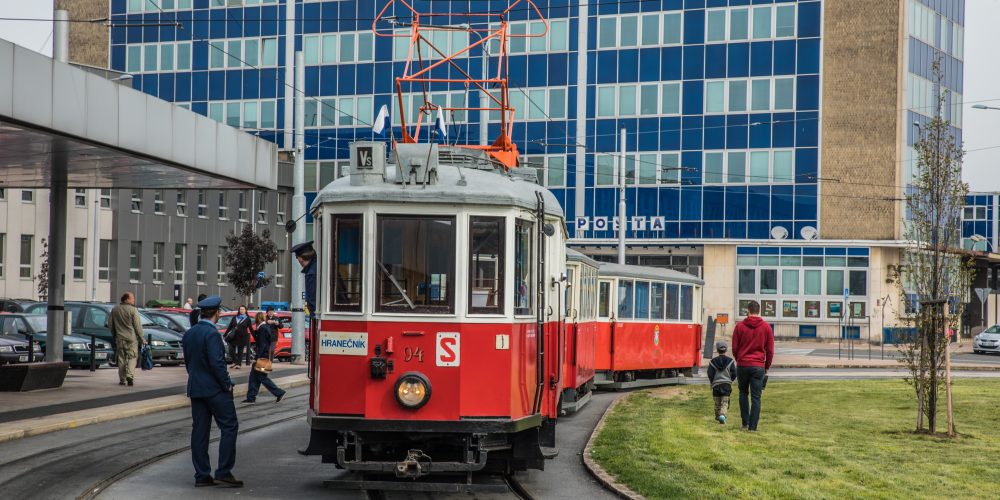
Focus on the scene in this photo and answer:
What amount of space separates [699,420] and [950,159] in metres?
4.95

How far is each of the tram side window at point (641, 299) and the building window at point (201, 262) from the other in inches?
1723

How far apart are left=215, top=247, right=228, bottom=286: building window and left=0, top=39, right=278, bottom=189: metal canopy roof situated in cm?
4182

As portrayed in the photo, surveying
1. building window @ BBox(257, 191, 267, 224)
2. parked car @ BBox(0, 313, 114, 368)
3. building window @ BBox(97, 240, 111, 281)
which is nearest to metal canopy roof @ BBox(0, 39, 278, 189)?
parked car @ BBox(0, 313, 114, 368)

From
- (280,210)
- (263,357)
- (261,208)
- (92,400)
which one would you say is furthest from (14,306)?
(280,210)

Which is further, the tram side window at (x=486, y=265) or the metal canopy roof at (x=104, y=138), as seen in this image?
the metal canopy roof at (x=104, y=138)

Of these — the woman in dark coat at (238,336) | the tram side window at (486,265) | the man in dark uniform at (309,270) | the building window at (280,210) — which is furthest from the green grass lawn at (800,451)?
the building window at (280,210)

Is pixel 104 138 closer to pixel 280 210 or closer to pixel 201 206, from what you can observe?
pixel 201 206

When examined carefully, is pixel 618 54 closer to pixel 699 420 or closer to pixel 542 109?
pixel 542 109

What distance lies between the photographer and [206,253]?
2608 inches

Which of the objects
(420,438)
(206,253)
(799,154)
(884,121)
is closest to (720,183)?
(799,154)

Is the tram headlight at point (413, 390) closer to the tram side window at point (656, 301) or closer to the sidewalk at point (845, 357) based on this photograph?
the tram side window at point (656, 301)

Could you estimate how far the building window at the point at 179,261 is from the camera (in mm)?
64312

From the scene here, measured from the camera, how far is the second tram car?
2417cm

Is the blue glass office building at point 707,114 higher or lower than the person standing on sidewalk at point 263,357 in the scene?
higher
